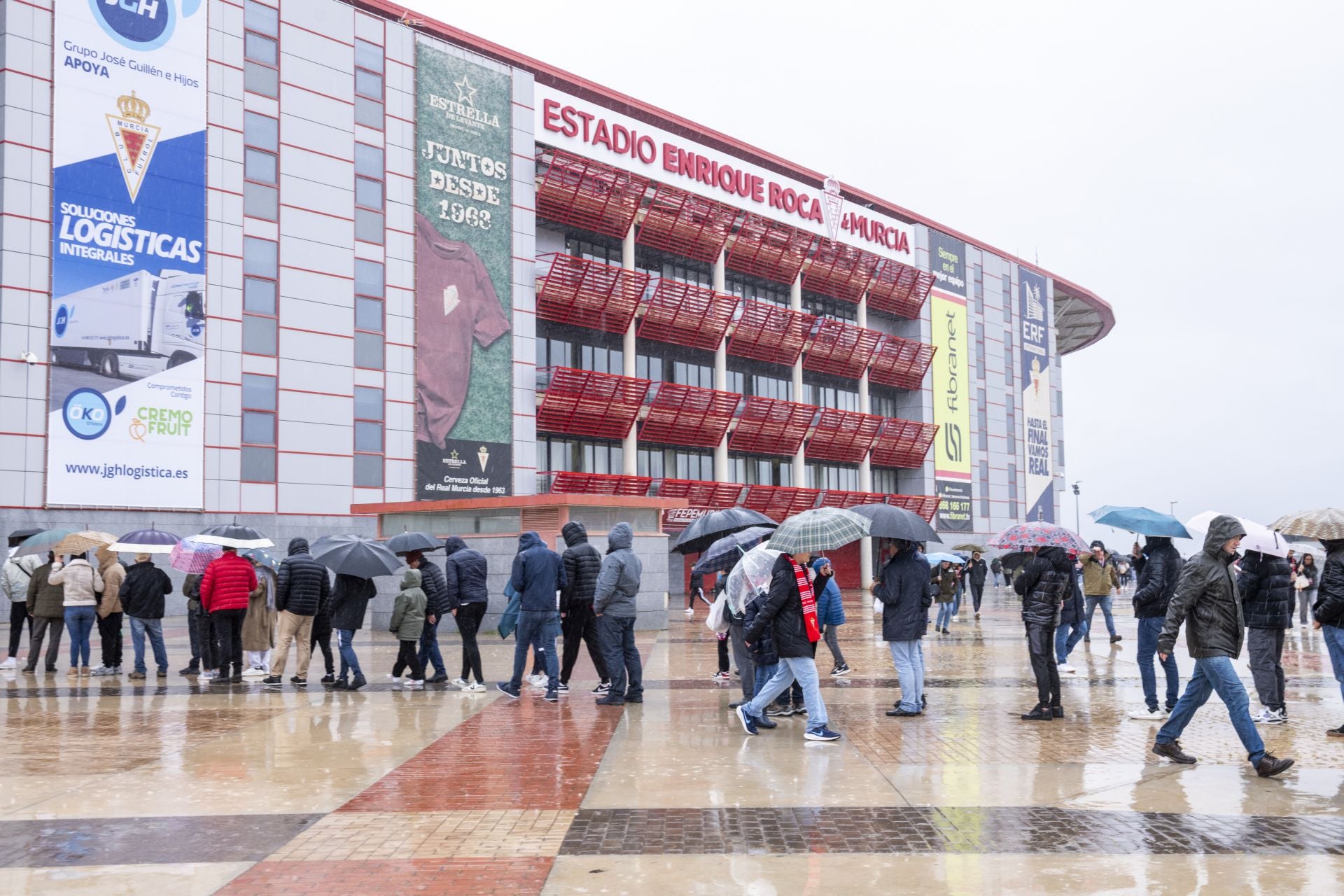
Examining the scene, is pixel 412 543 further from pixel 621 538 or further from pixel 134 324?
pixel 134 324

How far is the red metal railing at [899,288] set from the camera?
54.7 m

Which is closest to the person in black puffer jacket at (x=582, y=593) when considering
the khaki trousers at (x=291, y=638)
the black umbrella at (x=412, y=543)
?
the black umbrella at (x=412, y=543)

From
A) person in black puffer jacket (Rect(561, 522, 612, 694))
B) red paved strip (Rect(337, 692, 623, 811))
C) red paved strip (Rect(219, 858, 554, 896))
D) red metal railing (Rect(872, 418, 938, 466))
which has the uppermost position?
red metal railing (Rect(872, 418, 938, 466))

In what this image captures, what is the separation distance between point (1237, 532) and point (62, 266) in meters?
28.0

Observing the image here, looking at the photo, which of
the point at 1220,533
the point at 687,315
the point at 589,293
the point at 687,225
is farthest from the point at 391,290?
the point at 1220,533

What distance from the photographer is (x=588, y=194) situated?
4034cm

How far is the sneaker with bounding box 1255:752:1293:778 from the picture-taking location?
301 inches

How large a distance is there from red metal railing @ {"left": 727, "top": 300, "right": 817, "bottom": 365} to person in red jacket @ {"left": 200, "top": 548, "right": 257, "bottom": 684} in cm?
3407

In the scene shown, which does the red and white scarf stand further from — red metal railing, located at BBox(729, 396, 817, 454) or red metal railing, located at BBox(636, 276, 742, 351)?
red metal railing, located at BBox(729, 396, 817, 454)

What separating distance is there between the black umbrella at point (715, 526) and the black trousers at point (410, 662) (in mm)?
3276

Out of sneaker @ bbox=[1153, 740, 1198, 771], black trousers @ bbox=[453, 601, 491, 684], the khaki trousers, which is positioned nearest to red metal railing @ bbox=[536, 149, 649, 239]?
the khaki trousers

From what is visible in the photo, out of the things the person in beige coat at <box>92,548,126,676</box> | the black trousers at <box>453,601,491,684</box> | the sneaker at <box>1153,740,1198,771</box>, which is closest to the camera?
the sneaker at <box>1153,740,1198,771</box>

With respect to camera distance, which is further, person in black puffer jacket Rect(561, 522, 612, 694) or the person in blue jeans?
person in black puffer jacket Rect(561, 522, 612, 694)

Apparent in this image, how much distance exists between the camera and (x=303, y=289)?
32938 millimetres
